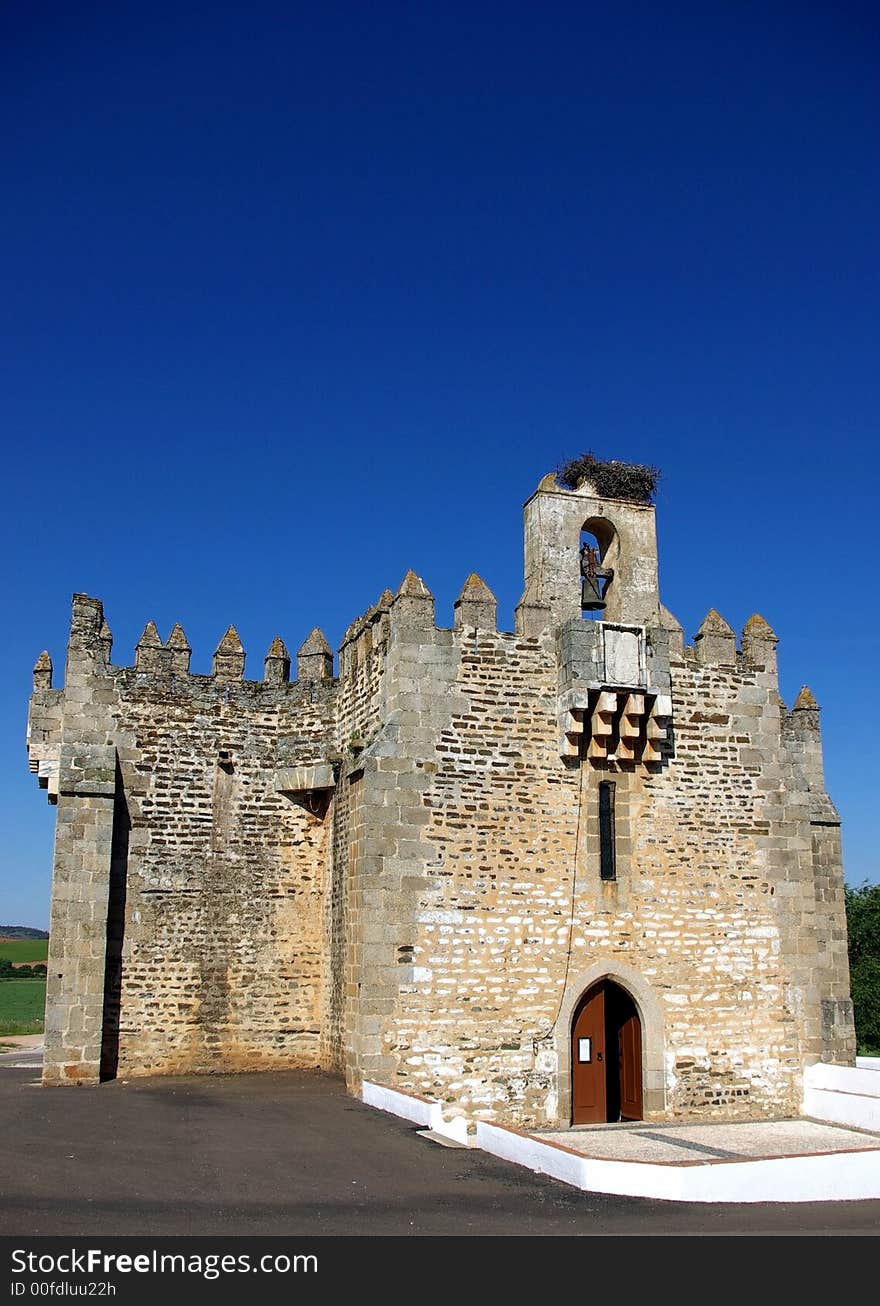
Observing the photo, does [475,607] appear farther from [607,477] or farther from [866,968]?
[866,968]

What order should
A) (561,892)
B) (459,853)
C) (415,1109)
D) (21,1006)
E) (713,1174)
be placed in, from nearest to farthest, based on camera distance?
(713,1174)
(415,1109)
(459,853)
(561,892)
(21,1006)

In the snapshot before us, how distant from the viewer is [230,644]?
18.1m

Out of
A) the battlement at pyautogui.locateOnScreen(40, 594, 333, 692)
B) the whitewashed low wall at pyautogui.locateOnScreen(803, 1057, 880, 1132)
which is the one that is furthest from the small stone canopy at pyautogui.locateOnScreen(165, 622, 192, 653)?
the whitewashed low wall at pyautogui.locateOnScreen(803, 1057, 880, 1132)

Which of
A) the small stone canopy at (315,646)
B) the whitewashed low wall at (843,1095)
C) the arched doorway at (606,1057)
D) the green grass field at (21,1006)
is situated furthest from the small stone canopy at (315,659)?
the green grass field at (21,1006)

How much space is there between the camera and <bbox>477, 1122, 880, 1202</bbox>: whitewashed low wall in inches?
398

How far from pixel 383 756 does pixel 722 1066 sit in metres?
6.47

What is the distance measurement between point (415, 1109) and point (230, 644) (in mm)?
7947

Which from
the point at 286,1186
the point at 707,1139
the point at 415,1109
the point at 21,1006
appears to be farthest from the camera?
the point at 21,1006

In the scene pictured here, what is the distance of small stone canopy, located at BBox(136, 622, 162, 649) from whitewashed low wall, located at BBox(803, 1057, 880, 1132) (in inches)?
448

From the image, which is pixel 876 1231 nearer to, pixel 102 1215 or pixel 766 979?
pixel 102 1215

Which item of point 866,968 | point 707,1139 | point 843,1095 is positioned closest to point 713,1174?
point 707,1139

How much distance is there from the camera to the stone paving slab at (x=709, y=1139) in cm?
1292
